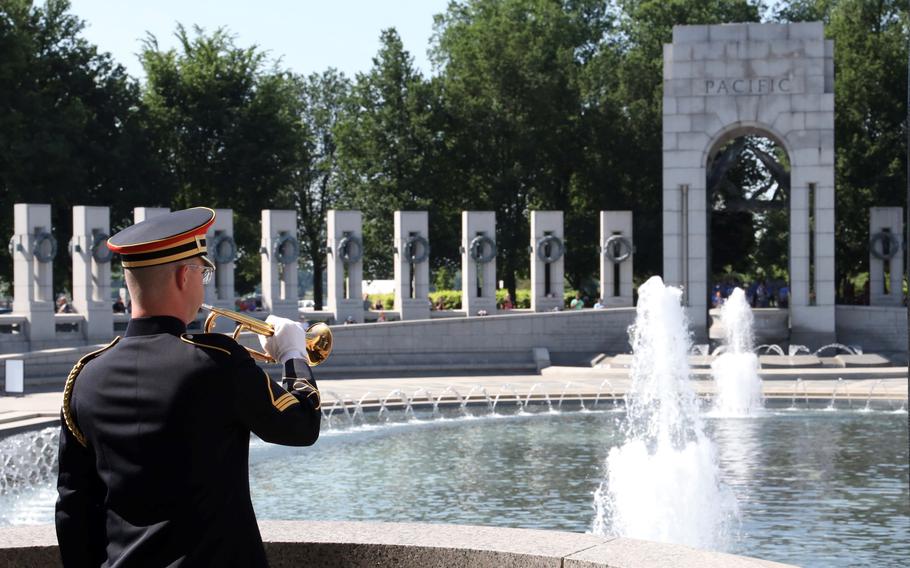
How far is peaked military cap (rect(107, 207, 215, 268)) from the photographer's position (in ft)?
11.8

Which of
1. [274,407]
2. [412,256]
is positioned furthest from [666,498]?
[412,256]

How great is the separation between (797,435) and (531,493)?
6.32m

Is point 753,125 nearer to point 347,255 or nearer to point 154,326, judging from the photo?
point 347,255

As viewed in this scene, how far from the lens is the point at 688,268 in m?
34.1

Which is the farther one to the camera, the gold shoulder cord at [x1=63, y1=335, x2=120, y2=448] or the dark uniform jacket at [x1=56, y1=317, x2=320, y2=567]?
the gold shoulder cord at [x1=63, y1=335, x2=120, y2=448]

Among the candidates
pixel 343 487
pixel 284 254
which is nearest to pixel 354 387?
pixel 284 254

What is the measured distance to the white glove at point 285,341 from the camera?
3.80 m

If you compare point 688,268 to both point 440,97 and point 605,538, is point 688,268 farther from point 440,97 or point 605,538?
point 605,538

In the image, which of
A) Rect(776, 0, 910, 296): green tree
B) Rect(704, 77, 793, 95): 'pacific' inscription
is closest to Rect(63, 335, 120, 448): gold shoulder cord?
Rect(704, 77, 793, 95): 'pacific' inscription

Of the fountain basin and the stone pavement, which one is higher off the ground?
the fountain basin

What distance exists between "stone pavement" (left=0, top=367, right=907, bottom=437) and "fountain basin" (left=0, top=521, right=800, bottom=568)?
474 inches

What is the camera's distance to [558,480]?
14367 mm

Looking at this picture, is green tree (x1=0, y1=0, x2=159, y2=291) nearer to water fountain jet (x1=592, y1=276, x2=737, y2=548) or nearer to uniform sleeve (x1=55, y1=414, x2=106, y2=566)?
water fountain jet (x1=592, y1=276, x2=737, y2=548)

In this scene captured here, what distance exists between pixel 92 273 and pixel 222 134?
1897 cm
